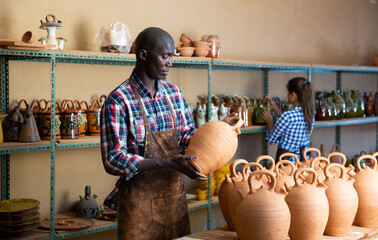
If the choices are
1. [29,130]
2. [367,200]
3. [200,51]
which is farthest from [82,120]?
[367,200]

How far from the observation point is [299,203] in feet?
6.99

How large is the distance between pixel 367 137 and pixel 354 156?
30.9 inches

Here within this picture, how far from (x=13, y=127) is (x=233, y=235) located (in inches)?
71.3

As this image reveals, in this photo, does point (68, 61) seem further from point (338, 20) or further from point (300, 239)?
point (338, 20)

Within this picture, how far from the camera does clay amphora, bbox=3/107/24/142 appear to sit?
3294mm

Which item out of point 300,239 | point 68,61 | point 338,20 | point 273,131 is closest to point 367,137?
point 338,20

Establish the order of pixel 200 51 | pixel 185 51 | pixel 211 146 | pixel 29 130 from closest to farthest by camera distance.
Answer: pixel 211 146 < pixel 29 130 < pixel 185 51 < pixel 200 51

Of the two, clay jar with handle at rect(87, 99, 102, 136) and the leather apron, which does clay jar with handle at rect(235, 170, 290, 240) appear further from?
clay jar with handle at rect(87, 99, 102, 136)

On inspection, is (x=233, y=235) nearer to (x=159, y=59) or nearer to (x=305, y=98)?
(x=159, y=59)

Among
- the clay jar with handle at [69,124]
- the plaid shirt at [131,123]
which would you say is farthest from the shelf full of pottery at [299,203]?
the clay jar with handle at [69,124]

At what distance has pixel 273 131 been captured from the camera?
463 centimetres

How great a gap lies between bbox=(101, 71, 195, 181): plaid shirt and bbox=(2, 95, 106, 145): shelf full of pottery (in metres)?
1.15

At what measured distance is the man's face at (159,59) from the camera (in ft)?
7.73

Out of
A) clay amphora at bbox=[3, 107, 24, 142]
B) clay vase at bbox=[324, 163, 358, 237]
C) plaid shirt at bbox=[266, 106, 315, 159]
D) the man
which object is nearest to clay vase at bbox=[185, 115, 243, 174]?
the man
